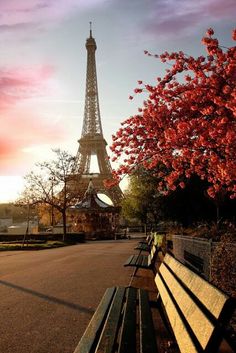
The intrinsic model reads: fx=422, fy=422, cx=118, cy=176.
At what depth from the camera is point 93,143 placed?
79.6 meters

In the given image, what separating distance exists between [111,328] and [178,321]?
67cm

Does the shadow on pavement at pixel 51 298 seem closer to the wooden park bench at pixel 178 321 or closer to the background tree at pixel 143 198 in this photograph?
the wooden park bench at pixel 178 321

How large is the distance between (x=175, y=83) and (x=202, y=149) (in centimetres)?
218

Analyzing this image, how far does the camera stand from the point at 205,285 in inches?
123

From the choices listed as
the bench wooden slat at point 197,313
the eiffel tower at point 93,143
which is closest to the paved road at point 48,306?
the bench wooden slat at point 197,313

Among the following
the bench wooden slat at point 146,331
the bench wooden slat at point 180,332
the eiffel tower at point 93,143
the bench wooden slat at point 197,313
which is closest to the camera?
the bench wooden slat at point 197,313

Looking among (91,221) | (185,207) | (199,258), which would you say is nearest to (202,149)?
(199,258)

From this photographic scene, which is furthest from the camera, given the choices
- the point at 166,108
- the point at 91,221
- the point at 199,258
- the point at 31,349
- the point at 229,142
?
the point at 91,221

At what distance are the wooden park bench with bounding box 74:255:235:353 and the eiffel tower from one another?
6722 cm

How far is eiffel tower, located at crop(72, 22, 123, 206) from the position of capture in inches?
2953

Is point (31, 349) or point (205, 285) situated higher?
point (205, 285)

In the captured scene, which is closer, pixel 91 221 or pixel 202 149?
pixel 202 149

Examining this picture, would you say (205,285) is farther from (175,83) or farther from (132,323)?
(175,83)

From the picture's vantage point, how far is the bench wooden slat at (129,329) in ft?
10.3
